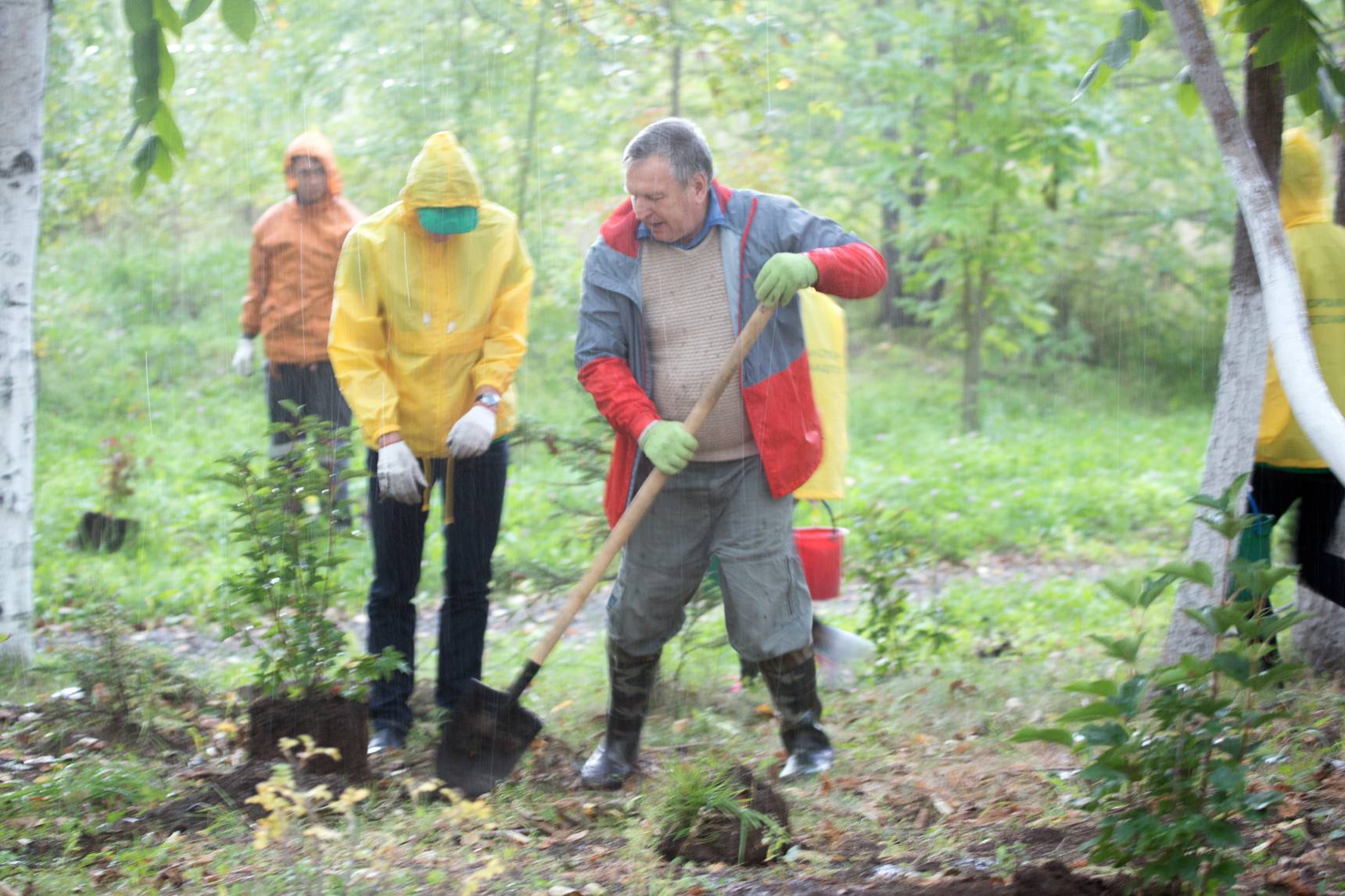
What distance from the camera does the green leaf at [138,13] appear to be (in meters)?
3.29

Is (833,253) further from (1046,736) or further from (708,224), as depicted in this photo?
(1046,736)

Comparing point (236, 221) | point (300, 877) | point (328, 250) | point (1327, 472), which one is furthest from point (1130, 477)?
point (236, 221)

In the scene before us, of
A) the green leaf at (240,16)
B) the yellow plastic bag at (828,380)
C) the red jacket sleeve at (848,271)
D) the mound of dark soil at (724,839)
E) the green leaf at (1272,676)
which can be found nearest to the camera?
the green leaf at (1272,676)

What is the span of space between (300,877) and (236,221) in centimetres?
1465

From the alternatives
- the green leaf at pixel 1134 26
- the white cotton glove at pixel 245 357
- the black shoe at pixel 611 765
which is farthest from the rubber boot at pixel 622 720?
the white cotton glove at pixel 245 357

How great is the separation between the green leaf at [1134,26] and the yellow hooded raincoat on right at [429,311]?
82.0 inches

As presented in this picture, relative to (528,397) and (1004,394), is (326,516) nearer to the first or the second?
(528,397)

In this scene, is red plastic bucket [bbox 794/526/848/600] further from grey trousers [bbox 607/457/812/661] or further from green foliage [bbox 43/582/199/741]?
green foliage [bbox 43/582/199/741]

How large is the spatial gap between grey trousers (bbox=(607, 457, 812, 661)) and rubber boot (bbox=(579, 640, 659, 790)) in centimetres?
9

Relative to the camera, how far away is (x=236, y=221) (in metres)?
16.0

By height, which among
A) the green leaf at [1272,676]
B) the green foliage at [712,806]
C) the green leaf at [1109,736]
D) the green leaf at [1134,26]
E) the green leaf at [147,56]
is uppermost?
the green leaf at [1134,26]

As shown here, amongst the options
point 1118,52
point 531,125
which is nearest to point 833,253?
point 1118,52

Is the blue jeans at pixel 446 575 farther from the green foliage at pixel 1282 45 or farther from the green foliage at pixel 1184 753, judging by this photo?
the green foliage at pixel 1282 45

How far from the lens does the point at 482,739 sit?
3656mm
